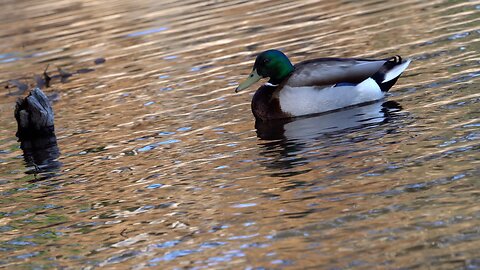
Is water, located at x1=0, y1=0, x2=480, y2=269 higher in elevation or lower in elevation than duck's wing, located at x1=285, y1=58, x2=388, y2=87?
lower

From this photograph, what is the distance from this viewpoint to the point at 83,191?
897cm

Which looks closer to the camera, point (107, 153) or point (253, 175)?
point (253, 175)

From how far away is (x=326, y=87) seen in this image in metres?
10.9

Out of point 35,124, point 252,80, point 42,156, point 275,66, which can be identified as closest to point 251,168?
point 275,66

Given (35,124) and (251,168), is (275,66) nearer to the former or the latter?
(251,168)

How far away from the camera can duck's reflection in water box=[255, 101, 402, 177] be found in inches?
349

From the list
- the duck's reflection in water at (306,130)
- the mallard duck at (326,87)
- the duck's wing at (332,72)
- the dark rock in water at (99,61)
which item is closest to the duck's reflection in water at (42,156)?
the duck's reflection in water at (306,130)

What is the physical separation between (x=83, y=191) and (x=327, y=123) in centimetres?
277

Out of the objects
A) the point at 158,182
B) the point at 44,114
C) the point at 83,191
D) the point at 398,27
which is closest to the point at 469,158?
the point at 158,182

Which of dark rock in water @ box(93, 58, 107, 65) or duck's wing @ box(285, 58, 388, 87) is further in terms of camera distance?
dark rock in water @ box(93, 58, 107, 65)

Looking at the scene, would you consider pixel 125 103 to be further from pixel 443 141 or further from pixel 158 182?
pixel 443 141

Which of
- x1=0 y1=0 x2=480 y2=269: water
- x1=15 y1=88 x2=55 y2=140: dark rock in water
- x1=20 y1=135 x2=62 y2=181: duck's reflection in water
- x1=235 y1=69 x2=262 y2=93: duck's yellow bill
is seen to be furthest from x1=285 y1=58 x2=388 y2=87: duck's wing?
x1=15 y1=88 x2=55 y2=140: dark rock in water

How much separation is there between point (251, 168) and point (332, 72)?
2540 millimetres

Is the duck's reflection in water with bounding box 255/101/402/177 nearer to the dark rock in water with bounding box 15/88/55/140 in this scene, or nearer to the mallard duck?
the mallard duck
